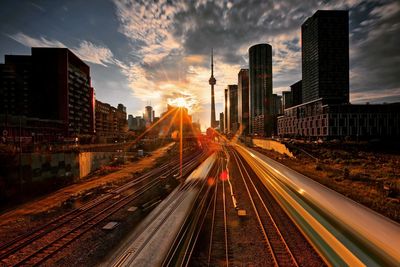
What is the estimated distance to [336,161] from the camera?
3481cm

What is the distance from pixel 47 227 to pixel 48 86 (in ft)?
294

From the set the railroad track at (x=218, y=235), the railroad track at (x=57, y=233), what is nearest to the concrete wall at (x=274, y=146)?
the railroad track at (x=218, y=235)

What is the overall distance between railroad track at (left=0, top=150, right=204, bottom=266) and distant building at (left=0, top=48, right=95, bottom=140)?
70.1 meters

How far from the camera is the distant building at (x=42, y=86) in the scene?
79625 mm

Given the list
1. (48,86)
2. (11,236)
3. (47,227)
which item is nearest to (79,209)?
(47,227)

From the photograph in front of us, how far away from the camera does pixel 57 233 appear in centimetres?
1145

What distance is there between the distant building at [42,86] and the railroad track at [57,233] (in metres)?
70.1

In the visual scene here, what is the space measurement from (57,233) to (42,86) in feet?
301

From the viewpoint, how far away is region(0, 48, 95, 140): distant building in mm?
79625

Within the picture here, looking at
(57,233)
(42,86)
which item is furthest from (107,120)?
(57,233)

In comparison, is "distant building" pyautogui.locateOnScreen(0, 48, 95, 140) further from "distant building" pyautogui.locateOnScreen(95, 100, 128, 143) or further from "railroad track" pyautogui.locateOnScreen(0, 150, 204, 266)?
"railroad track" pyautogui.locateOnScreen(0, 150, 204, 266)

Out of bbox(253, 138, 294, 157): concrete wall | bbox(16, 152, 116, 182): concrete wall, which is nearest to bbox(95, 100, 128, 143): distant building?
bbox(253, 138, 294, 157): concrete wall

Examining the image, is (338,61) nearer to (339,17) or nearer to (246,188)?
(339,17)

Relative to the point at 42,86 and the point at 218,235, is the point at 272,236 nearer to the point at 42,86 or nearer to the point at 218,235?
the point at 218,235
